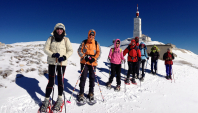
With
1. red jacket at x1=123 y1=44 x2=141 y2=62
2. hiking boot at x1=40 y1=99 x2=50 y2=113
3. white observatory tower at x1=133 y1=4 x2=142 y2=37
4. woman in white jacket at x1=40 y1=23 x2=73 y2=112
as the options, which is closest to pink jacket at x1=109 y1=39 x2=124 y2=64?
red jacket at x1=123 y1=44 x2=141 y2=62

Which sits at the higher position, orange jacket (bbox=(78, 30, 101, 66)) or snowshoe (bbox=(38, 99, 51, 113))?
orange jacket (bbox=(78, 30, 101, 66))

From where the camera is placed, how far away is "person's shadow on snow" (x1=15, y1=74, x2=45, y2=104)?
350cm

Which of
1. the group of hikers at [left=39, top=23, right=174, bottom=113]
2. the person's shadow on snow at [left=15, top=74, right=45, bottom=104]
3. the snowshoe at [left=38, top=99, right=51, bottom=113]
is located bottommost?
the snowshoe at [left=38, top=99, right=51, bottom=113]

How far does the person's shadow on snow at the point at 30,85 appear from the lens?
350 centimetres

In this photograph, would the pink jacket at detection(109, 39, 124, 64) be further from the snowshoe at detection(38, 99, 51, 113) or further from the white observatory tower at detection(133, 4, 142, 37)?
the white observatory tower at detection(133, 4, 142, 37)

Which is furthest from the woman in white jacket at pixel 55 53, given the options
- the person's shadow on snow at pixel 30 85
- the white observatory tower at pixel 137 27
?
the white observatory tower at pixel 137 27

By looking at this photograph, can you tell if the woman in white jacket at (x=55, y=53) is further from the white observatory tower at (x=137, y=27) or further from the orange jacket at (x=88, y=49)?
the white observatory tower at (x=137, y=27)

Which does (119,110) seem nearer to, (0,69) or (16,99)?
(16,99)

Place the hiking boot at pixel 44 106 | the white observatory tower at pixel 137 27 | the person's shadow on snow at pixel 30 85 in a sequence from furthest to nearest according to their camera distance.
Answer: the white observatory tower at pixel 137 27 < the person's shadow on snow at pixel 30 85 < the hiking boot at pixel 44 106

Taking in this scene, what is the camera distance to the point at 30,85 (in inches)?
161

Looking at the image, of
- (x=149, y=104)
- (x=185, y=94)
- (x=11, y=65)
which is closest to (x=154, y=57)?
(x=185, y=94)

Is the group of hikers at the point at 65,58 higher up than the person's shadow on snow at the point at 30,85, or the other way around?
the group of hikers at the point at 65,58

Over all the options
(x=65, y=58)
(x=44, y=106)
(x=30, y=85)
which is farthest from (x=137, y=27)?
(x=44, y=106)

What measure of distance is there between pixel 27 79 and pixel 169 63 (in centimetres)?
799
